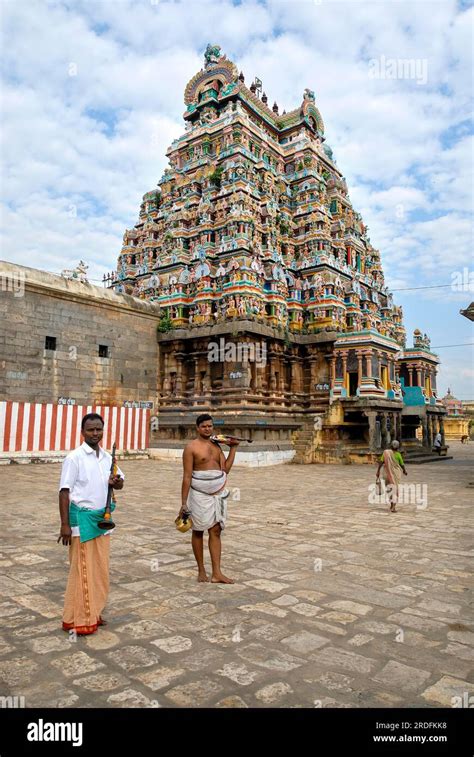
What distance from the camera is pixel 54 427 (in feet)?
58.9

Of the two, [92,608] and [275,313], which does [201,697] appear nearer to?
[92,608]

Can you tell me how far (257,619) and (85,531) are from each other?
5.20 feet

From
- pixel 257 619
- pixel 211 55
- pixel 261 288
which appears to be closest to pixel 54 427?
pixel 261 288

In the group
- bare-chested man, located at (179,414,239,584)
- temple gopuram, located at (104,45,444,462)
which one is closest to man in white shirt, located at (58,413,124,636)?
bare-chested man, located at (179,414,239,584)

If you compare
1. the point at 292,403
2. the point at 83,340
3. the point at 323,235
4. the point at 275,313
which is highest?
the point at 323,235

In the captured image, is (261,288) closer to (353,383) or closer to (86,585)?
(353,383)

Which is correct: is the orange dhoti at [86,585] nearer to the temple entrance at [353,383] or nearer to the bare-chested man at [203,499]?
the bare-chested man at [203,499]

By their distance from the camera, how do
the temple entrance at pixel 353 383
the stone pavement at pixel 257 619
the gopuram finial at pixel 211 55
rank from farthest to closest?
1. the gopuram finial at pixel 211 55
2. the temple entrance at pixel 353 383
3. the stone pavement at pixel 257 619

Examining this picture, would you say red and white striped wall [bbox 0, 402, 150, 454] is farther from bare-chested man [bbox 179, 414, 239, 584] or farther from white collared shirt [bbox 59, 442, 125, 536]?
white collared shirt [bbox 59, 442, 125, 536]

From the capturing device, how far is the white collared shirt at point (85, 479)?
12.5 feet

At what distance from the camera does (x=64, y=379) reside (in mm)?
18422

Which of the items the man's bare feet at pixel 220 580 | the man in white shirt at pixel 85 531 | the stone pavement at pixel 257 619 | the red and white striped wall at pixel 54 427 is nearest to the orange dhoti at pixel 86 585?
the man in white shirt at pixel 85 531

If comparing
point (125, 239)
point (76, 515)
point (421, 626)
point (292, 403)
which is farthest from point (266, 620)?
point (125, 239)
